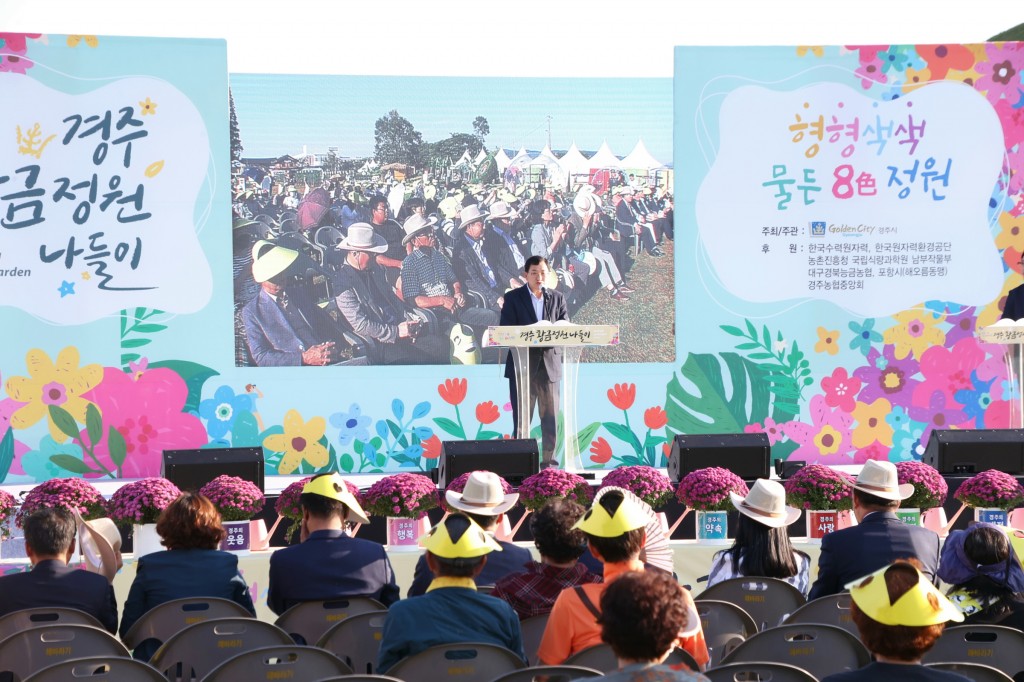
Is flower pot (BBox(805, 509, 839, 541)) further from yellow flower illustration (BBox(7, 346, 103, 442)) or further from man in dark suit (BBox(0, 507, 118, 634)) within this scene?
yellow flower illustration (BBox(7, 346, 103, 442))

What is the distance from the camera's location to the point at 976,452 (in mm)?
6184

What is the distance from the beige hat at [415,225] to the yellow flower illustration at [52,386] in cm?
239

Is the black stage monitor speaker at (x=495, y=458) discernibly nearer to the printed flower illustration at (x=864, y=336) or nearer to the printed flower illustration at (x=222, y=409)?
Result: the printed flower illustration at (x=222, y=409)

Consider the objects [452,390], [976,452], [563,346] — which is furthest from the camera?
[452,390]

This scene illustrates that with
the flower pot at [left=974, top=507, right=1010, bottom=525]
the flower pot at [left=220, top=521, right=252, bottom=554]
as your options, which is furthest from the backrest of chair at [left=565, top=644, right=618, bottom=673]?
the flower pot at [left=974, top=507, right=1010, bottom=525]

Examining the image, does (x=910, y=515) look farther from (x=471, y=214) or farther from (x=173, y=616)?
(x=471, y=214)

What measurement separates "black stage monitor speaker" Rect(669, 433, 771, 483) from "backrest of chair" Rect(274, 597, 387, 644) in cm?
309

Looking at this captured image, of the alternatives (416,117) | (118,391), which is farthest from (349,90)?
(118,391)

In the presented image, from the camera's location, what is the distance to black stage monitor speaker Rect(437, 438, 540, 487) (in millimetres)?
5977

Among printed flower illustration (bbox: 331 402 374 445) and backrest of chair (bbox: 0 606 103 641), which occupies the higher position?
printed flower illustration (bbox: 331 402 374 445)

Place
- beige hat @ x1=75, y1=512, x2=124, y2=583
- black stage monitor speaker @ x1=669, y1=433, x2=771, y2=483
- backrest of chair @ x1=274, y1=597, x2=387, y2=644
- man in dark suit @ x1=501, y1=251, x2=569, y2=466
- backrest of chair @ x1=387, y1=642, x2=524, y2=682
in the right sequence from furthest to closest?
man in dark suit @ x1=501, y1=251, x2=569, y2=466
black stage monitor speaker @ x1=669, y1=433, x2=771, y2=483
beige hat @ x1=75, y1=512, x2=124, y2=583
backrest of chair @ x1=274, y1=597, x2=387, y2=644
backrest of chair @ x1=387, y1=642, x2=524, y2=682

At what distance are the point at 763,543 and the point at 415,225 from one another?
528 centimetres

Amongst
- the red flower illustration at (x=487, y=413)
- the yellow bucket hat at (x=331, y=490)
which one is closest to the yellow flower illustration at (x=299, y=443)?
the red flower illustration at (x=487, y=413)

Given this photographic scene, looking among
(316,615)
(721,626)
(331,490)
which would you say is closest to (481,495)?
(331,490)
